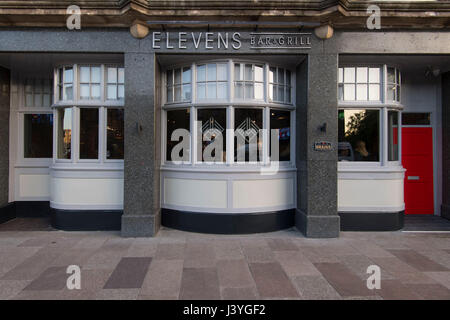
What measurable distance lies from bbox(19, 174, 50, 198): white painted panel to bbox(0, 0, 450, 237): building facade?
48 cm

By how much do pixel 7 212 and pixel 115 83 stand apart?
185 inches

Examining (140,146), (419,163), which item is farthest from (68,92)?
(419,163)

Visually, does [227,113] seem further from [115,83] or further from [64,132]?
[64,132]

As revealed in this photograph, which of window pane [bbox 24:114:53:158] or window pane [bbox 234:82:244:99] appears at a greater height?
window pane [bbox 234:82:244:99]

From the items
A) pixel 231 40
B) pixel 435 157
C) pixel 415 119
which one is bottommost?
pixel 435 157

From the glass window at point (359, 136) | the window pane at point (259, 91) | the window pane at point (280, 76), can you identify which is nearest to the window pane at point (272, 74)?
the window pane at point (280, 76)

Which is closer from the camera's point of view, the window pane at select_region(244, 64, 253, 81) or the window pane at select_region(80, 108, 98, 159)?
the window pane at select_region(244, 64, 253, 81)

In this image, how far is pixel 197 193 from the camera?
21.1ft

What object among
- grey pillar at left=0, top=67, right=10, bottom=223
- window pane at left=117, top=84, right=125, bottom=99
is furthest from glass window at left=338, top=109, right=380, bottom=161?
grey pillar at left=0, top=67, right=10, bottom=223

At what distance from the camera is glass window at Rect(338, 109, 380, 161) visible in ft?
22.3

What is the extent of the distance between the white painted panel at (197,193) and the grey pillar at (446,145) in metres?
6.24

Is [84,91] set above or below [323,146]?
above

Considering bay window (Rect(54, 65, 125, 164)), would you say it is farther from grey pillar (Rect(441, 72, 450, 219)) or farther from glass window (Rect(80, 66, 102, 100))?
grey pillar (Rect(441, 72, 450, 219))
